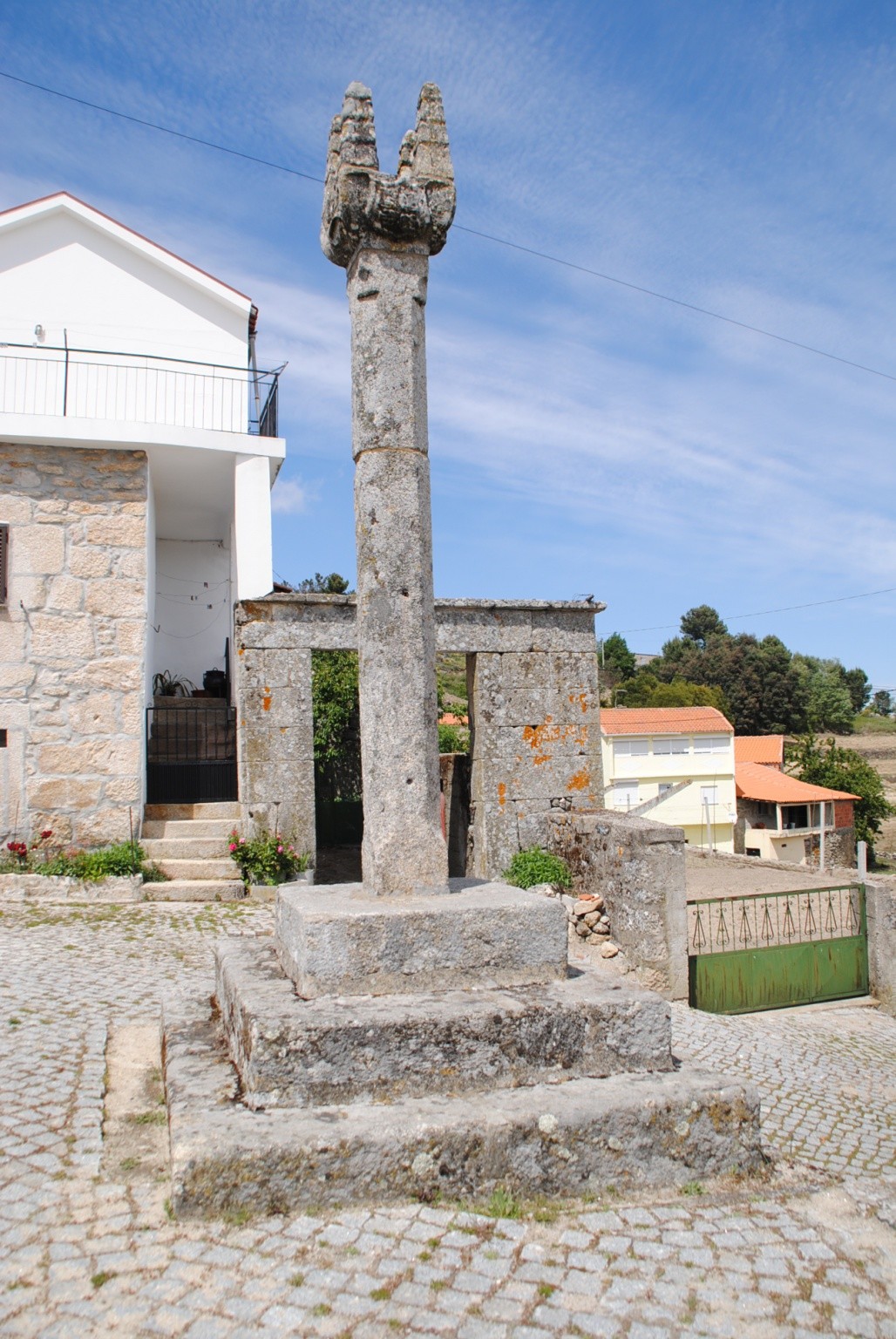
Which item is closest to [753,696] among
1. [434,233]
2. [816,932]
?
[816,932]

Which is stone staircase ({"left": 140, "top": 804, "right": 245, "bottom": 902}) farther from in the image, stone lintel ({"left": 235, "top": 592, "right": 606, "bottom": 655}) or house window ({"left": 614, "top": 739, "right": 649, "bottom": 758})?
house window ({"left": 614, "top": 739, "right": 649, "bottom": 758})

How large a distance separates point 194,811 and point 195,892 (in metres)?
1.68

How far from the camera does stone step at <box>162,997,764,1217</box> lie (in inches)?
123

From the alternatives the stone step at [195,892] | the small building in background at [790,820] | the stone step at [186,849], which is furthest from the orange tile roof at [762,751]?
the stone step at [195,892]

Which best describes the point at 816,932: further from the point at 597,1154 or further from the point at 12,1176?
the point at 12,1176

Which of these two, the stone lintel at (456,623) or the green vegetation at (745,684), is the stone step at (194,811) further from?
the green vegetation at (745,684)

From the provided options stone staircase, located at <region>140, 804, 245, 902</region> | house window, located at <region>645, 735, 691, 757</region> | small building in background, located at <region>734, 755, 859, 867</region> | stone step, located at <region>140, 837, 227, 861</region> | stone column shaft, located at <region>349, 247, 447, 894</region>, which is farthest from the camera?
small building in background, located at <region>734, 755, 859, 867</region>

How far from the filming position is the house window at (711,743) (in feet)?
97.3

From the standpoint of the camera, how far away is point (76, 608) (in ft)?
33.4

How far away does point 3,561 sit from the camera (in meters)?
9.95

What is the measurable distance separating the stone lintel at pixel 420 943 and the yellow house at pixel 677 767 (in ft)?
81.4

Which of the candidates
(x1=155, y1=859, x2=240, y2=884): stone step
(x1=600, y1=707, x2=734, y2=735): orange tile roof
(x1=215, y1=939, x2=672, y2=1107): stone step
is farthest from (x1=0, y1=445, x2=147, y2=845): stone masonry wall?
(x1=600, y1=707, x2=734, y2=735): orange tile roof

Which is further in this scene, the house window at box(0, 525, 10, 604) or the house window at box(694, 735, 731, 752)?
the house window at box(694, 735, 731, 752)

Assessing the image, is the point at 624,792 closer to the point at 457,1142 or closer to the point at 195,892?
the point at 195,892
